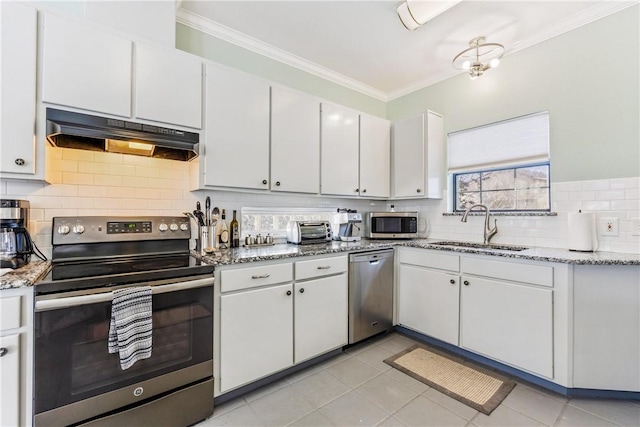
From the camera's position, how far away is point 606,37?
2.15m

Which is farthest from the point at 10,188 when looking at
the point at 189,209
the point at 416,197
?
the point at 416,197

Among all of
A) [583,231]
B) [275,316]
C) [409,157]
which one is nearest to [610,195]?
[583,231]

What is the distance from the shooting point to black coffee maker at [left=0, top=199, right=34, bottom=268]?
1.50 metres

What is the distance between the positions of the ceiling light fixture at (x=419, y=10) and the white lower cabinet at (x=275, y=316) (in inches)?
73.3

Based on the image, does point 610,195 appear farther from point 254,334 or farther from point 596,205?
point 254,334

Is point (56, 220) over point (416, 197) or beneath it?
beneath

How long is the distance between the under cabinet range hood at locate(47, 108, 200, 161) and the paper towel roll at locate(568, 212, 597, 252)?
9.28ft

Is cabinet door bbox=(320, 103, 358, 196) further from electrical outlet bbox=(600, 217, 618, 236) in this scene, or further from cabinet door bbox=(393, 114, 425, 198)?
electrical outlet bbox=(600, 217, 618, 236)

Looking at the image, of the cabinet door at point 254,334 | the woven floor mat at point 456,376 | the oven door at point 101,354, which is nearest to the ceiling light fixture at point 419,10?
the cabinet door at point 254,334

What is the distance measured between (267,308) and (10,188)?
1659mm

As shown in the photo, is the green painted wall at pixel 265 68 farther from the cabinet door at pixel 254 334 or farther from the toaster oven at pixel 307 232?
the cabinet door at pixel 254 334

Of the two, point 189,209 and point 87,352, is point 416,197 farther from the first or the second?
point 87,352

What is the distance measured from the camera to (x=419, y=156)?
304 centimetres

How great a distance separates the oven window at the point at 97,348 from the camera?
4.07 feet
